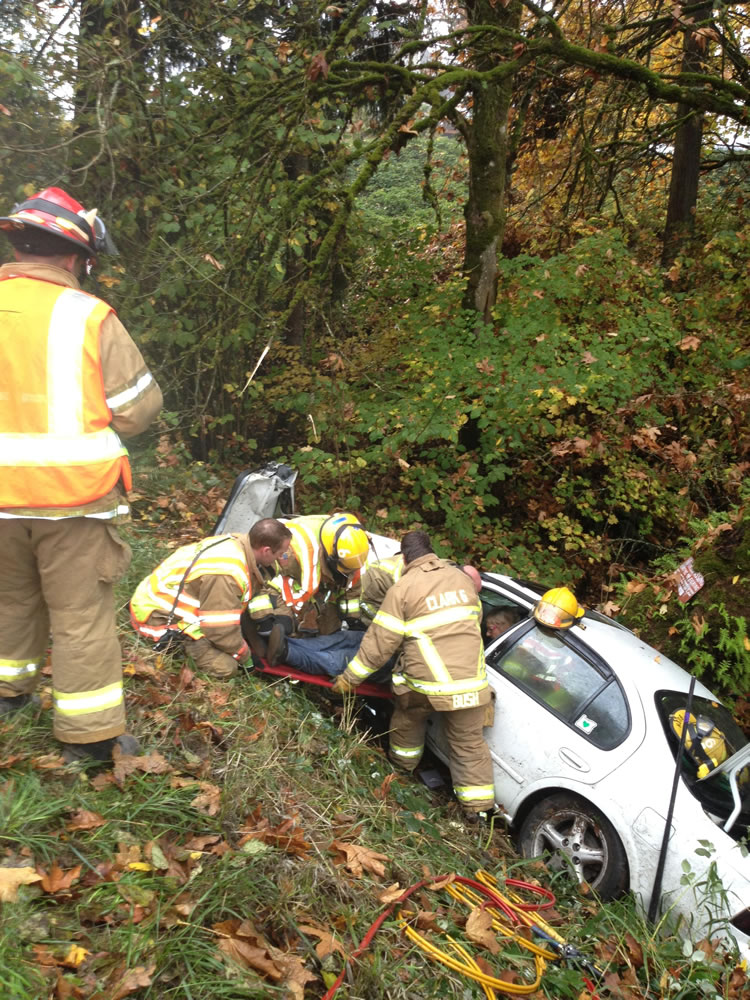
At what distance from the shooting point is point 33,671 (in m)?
2.74

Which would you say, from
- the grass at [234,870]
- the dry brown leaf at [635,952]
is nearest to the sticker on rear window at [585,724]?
the grass at [234,870]

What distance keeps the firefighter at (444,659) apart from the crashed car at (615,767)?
0.18 meters

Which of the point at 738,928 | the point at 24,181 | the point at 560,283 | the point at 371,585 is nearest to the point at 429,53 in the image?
the point at 560,283

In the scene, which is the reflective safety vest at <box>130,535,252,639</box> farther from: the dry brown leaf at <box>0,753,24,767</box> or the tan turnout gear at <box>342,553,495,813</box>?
the dry brown leaf at <box>0,753,24,767</box>

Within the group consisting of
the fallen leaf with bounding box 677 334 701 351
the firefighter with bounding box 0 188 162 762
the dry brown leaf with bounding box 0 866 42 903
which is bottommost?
the dry brown leaf with bounding box 0 866 42 903

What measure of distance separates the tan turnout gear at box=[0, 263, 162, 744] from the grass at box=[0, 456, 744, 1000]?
0.89 feet

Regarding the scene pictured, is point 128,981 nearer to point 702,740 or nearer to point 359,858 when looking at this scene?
point 359,858

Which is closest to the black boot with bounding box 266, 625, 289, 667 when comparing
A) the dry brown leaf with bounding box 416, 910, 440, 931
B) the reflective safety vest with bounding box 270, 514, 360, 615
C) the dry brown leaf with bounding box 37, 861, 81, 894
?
the reflective safety vest with bounding box 270, 514, 360, 615

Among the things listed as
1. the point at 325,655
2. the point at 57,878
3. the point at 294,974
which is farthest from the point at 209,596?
the point at 294,974

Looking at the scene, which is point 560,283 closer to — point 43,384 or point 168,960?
point 43,384

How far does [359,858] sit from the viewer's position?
108 inches

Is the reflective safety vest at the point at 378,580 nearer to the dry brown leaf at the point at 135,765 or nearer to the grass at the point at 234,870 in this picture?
the grass at the point at 234,870

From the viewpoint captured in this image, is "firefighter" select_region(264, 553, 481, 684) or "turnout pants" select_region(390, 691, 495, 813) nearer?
"turnout pants" select_region(390, 691, 495, 813)

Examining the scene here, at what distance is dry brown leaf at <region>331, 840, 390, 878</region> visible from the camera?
8.88 ft
